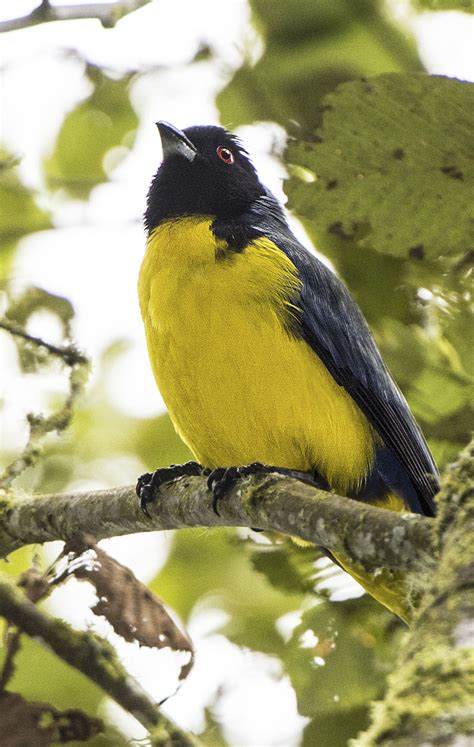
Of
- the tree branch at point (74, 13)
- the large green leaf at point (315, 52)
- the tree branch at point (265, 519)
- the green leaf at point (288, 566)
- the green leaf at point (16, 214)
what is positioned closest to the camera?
the tree branch at point (265, 519)

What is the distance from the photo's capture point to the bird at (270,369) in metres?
4.12

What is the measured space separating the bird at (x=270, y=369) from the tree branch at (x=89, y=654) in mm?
559

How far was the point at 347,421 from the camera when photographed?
434cm

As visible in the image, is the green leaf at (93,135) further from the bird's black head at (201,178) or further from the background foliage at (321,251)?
the bird's black head at (201,178)

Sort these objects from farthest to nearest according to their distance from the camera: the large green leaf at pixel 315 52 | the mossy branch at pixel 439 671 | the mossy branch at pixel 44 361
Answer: the large green leaf at pixel 315 52 < the mossy branch at pixel 44 361 < the mossy branch at pixel 439 671

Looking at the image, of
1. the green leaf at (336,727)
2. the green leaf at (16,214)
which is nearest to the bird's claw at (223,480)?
the green leaf at (336,727)

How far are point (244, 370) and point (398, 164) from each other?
4.46ft

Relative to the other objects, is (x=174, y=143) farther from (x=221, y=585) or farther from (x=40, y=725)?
(x=40, y=725)

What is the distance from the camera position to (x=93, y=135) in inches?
239

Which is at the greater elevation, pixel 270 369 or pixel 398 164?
pixel 398 164

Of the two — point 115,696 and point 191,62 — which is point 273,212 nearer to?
point 191,62

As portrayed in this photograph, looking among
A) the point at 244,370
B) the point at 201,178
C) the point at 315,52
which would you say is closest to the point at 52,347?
the point at 244,370

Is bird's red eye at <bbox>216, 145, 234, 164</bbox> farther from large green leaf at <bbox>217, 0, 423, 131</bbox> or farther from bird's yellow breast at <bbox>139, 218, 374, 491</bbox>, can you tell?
bird's yellow breast at <bbox>139, 218, 374, 491</bbox>

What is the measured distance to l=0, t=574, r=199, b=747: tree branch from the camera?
3335 mm
